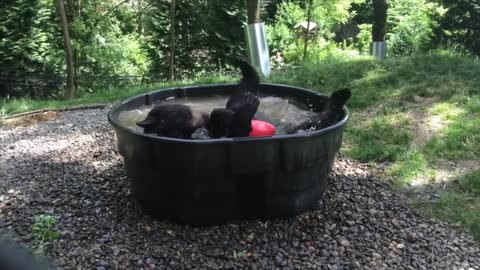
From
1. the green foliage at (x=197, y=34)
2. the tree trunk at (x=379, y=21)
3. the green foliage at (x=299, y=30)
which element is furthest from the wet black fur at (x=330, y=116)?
the green foliage at (x=299, y=30)

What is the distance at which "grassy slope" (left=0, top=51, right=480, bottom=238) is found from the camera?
3854mm

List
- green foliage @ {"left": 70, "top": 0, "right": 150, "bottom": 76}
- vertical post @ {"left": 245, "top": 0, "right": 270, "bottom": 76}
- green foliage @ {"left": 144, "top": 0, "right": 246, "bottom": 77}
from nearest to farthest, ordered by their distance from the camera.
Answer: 1. vertical post @ {"left": 245, "top": 0, "right": 270, "bottom": 76}
2. green foliage @ {"left": 144, "top": 0, "right": 246, "bottom": 77}
3. green foliage @ {"left": 70, "top": 0, "right": 150, "bottom": 76}

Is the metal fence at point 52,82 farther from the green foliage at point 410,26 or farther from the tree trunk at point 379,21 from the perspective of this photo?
the green foliage at point 410,26

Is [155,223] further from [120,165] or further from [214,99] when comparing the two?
[214,99]

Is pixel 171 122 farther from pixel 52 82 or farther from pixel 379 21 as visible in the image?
pixel 52 82

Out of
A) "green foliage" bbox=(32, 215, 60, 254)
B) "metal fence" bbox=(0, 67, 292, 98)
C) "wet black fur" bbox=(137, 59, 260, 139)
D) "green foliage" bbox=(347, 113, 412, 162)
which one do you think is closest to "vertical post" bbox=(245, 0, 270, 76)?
"metal fence" bbox=(0, 67, 292, 98)

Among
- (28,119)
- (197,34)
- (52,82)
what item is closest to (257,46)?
(28,119)

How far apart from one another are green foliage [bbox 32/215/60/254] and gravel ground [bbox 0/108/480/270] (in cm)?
4

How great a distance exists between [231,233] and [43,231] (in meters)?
1.14

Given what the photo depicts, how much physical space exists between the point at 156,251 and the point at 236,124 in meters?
0.88

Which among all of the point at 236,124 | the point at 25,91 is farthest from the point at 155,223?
the point at 25,91

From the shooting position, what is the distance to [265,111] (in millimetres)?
4113

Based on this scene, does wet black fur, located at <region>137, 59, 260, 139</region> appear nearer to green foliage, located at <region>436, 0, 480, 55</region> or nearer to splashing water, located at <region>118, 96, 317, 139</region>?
splashing water, located at <region>118, 96, 317, 139</region>

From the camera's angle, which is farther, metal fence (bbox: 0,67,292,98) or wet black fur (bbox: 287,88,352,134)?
metal fence (bbox: 0,67,292,98)
